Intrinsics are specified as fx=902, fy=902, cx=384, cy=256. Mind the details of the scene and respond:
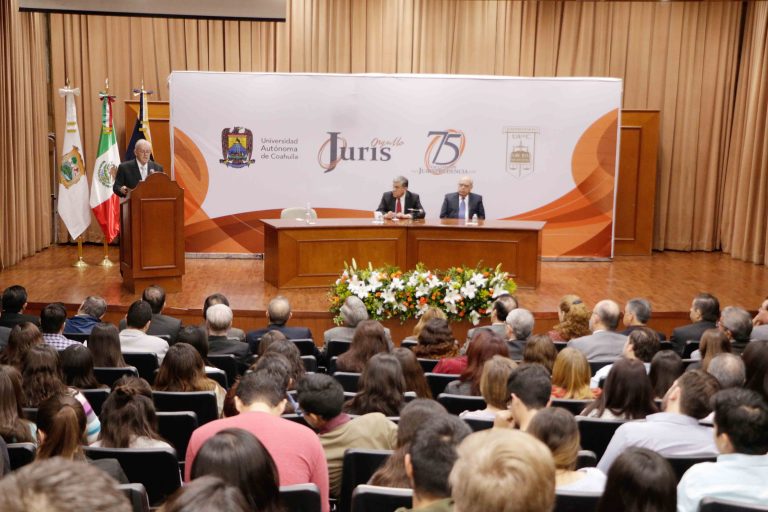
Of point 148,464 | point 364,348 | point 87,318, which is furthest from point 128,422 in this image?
point 87,318

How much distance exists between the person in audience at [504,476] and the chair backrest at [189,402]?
2.87 metres

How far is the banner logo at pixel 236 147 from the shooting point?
11945mm

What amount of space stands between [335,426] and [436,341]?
1948mm

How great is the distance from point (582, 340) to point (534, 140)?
6.61 meters

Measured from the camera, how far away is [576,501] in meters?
2.82

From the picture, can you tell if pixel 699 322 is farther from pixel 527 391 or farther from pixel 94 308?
pixel 94 308

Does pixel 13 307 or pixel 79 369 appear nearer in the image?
pixel 79 369

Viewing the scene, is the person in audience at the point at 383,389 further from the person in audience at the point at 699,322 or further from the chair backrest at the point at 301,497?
the person in audience at the point at 699,322

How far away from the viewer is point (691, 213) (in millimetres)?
13633

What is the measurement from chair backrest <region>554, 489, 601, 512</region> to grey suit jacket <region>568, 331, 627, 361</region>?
308cm

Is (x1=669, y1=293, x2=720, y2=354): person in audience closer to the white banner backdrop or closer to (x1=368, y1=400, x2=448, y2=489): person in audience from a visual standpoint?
(x1=368, y1=400, x2=448, y2=489): person in audience

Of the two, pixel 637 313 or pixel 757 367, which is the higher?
pixel 757 367

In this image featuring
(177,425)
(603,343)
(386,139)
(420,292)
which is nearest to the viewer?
(177,425)

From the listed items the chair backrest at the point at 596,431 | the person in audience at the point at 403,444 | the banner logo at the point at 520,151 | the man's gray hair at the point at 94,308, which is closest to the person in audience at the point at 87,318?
the man's gray hair at the point at 94,308
